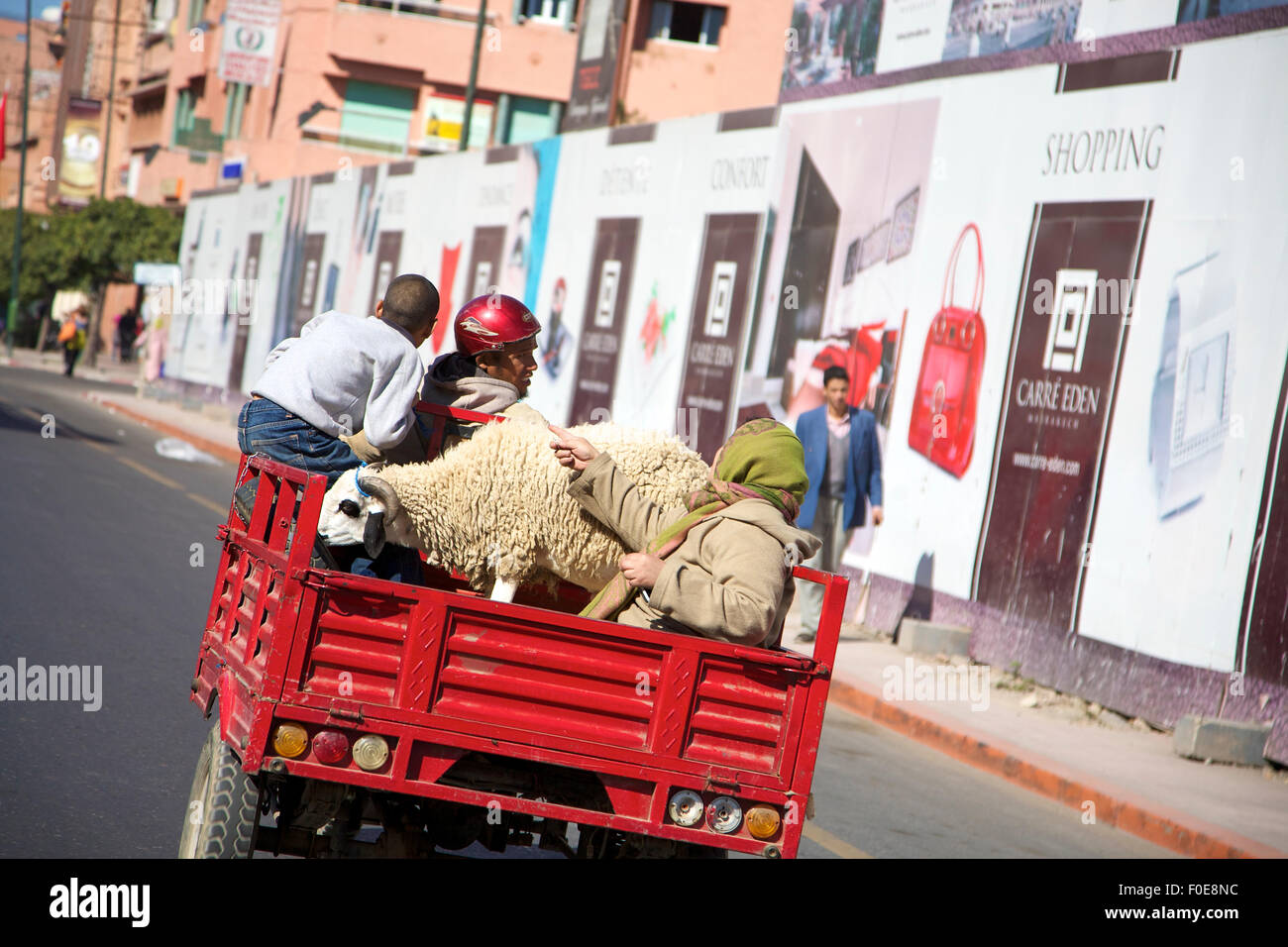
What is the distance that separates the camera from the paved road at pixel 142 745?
5.59m

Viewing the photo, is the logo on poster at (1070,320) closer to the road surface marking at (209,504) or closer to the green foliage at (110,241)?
the road surface marking at (209,504)

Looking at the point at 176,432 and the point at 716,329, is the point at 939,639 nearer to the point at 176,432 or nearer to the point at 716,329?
the point at 716,329

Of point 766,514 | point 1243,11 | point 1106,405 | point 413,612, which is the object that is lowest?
point 413,612

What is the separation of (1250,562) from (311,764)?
772 centimetres

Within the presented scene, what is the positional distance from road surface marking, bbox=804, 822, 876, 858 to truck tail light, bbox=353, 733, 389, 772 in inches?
119

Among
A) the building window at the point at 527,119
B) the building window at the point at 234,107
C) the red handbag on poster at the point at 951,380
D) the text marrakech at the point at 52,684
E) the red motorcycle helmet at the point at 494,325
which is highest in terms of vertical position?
the building window at the point at 527,119

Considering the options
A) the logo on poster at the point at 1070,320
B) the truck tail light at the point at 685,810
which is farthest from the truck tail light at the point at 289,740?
the logo on poster at the point at 1070,320

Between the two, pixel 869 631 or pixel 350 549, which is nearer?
pixel 350 549

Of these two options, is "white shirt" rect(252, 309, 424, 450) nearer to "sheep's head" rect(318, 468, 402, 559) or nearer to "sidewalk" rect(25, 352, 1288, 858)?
"sheep's head" rect(318, 468, 402, 559)

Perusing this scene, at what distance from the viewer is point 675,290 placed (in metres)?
18.7

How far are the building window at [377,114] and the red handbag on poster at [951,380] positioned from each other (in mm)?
42068

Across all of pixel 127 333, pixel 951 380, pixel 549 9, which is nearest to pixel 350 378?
pixel 951 380
